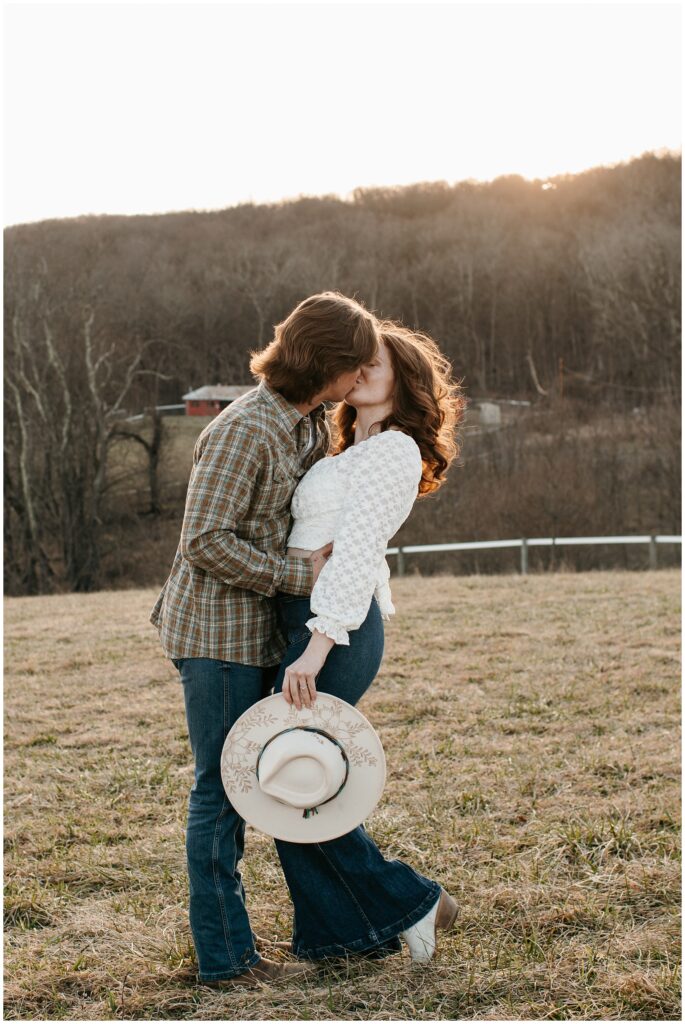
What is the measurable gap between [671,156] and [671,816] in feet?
204

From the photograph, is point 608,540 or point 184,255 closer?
point 608,540

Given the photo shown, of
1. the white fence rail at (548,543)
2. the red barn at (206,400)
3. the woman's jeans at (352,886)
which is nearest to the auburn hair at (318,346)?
the woman's jeans at (352,886)

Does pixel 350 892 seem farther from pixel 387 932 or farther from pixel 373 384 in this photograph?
pixel 373 384

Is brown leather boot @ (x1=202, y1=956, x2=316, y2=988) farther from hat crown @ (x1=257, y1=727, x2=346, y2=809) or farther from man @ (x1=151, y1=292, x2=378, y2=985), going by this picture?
hat crown @ (x1=257, y1=727, x2=346, y2=809)

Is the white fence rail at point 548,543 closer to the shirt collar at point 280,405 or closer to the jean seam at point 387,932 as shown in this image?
the jean seam at point 387,932

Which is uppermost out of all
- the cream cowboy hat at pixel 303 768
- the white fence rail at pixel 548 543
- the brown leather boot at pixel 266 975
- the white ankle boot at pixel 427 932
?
the cream cowboy hat at pixel 303 768

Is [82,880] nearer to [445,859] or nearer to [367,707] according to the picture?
[445,859]

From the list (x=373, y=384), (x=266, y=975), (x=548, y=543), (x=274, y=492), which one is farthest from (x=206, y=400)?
(x=266, y=975)

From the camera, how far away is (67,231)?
47062mm

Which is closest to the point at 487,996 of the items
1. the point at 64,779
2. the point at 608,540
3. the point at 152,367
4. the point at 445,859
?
the point at 445,859

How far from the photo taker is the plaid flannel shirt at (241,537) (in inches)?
108

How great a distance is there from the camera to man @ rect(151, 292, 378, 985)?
2.74 metres

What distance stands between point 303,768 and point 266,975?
26.7 inches

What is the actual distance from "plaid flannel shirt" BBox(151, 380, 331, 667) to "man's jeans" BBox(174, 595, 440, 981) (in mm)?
69
